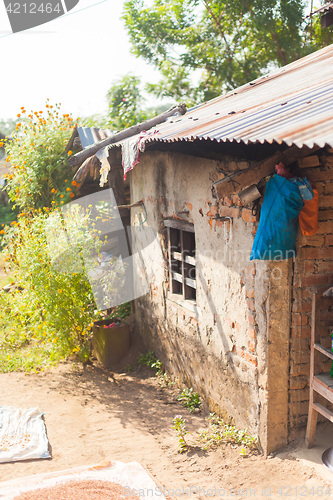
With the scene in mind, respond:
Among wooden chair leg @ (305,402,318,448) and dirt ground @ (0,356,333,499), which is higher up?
wooden chair leg @ (305,402,318,448)

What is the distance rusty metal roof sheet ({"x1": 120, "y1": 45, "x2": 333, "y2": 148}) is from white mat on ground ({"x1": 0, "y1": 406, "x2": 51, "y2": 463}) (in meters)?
3.18

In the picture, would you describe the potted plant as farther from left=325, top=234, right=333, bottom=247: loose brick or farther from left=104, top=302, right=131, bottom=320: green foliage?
left=325, top=234, right=333, bottom=247: loose brick

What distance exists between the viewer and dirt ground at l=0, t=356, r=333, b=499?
11.4 feet

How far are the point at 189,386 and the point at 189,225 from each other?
194 centimetres

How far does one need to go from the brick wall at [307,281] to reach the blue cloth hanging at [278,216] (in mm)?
244

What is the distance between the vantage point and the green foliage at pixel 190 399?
4954 millimetres

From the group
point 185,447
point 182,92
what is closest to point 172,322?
point 185,447

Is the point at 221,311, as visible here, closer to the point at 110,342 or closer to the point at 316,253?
the point at 316,253

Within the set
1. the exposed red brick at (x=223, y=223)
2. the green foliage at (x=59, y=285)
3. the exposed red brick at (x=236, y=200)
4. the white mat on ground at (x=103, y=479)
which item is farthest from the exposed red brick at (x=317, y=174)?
the green foliage at (x=59, y=285)

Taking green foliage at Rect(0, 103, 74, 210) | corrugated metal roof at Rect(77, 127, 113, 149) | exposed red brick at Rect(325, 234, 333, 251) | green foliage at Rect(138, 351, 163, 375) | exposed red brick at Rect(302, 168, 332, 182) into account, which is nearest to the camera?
exposed red brick at Rect(302, 168, 332, 182)

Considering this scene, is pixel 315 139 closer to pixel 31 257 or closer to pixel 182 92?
pixel 31 257

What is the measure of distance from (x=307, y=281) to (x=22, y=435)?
3171 mm

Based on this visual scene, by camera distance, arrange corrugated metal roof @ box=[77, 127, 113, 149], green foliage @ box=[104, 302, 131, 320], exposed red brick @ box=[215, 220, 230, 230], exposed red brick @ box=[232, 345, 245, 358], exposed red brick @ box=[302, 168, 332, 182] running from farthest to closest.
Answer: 1. corrugated metal roof @ box=[77, 127, 113, 149]
2. green foliage @ box=[104, 302, 131, 320]
3. exposed red brick @ box=[215, 220, 230, 230]
4. exposed red brick @ box=[232, 345, 245, 358]
5. exposed red brick @ box=[302, 168, 332, 182]

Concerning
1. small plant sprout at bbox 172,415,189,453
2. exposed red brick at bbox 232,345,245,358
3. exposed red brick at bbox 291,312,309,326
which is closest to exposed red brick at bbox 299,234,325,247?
exposed red brick at bbox 291,312,309,326
